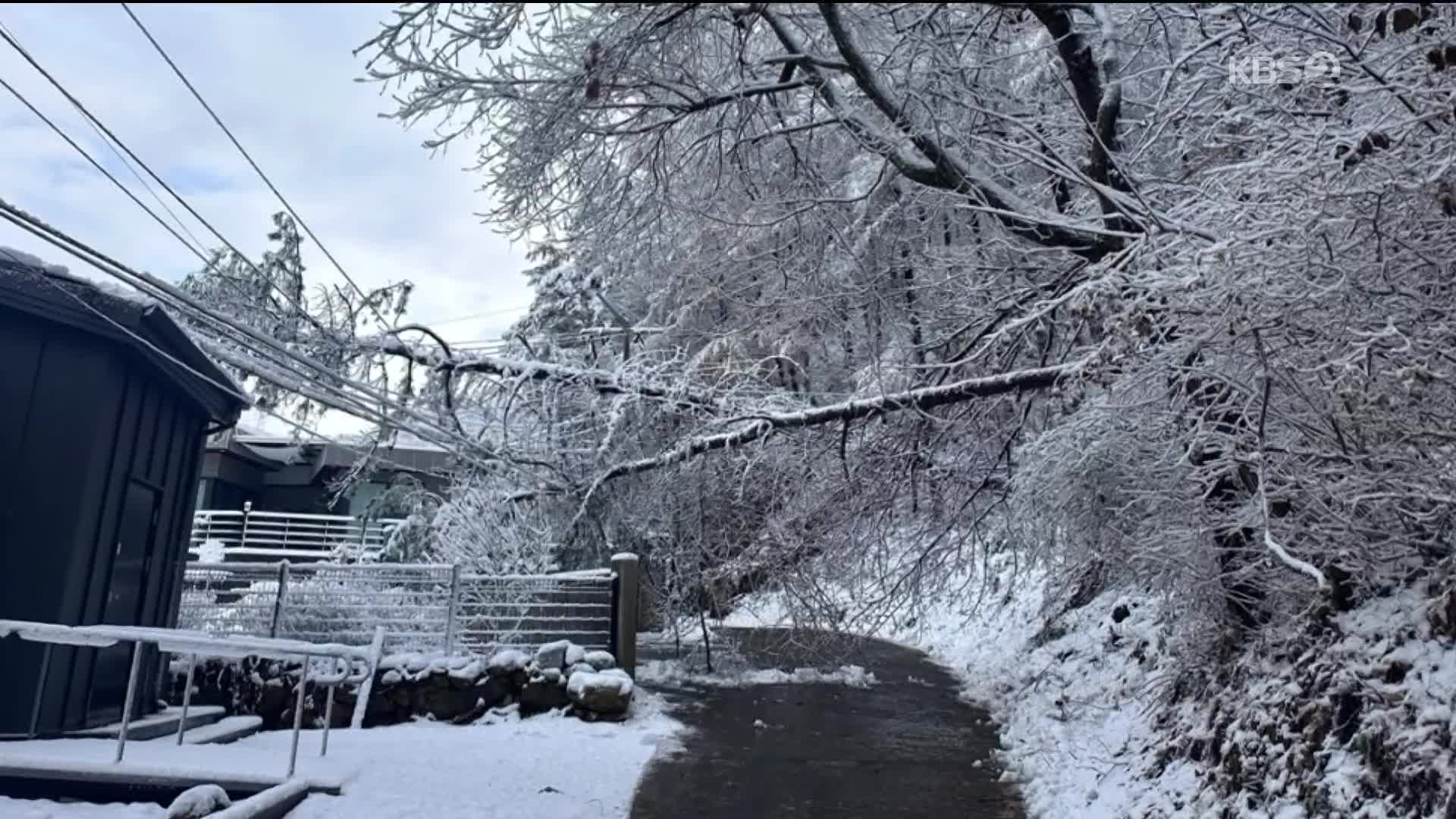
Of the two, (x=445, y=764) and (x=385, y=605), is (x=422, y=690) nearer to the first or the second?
(x=385, y=605)

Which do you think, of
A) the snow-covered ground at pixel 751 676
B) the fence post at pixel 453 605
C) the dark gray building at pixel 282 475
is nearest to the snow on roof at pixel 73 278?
the fence post at pixel 453 605

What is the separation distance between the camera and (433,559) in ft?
40.0

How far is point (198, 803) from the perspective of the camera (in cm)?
547

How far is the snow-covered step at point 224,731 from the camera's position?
25.8ft

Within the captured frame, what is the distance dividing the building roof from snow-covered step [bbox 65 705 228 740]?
2810 mm

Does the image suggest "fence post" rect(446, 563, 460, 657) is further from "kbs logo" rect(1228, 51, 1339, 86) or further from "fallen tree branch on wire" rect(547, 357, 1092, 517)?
"kbs logo" rect(1228, 51, 1339, 86)

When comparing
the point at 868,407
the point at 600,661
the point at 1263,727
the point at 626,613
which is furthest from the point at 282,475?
the point at 1263,727

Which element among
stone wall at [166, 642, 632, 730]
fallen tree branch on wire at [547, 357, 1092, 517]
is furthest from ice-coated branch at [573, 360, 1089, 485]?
stone wall at [166, 642, 632, 730]

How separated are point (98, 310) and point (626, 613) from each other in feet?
22.2

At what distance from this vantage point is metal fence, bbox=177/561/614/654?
34.5ft

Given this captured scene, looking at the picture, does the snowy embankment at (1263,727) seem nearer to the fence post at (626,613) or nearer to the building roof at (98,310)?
the fence post at (626,613)

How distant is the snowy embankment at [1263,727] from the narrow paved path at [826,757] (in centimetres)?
53

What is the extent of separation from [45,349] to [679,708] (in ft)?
24.3

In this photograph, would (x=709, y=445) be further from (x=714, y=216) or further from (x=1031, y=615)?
(x=1031, y=615)
